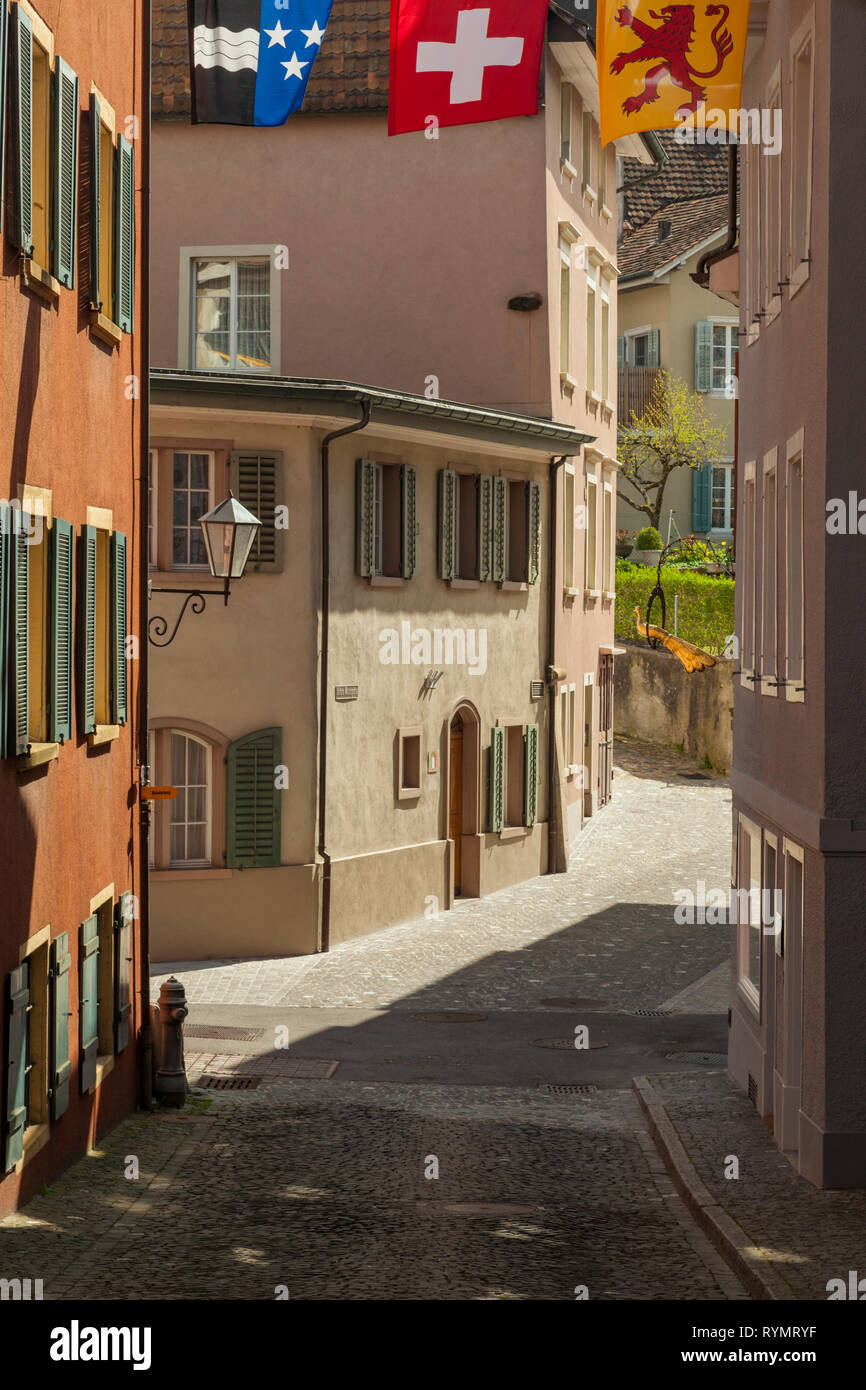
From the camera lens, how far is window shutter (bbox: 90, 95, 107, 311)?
12867 millimetres

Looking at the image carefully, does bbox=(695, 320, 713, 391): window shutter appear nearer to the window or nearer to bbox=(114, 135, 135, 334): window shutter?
the window

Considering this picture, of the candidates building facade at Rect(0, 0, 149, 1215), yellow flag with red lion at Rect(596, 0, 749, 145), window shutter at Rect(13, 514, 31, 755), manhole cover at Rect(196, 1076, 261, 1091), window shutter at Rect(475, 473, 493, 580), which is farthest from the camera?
window shutter at Rect(475, 473, 493, 580)

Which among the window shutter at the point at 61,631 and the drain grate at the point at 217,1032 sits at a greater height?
the window shutter at the point at 61,631

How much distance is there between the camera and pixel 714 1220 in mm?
10945

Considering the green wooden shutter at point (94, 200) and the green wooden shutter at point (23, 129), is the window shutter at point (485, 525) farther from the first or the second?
the green wooden shutter at point (23, 129)

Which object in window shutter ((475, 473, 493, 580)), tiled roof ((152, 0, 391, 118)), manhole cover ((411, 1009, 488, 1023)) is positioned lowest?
manhole cover ((411, 1009, 488, 1023))

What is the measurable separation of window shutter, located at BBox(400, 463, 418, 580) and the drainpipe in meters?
1.78

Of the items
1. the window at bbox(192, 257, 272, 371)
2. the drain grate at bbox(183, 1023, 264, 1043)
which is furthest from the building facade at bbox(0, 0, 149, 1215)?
the window at bbox(192, 257, 272, 371)

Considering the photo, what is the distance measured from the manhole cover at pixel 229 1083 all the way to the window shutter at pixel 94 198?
691 cm

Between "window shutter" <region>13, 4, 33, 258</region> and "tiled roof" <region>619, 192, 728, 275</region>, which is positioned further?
"tiled roof" <region>619, 192, 728, 275</region>

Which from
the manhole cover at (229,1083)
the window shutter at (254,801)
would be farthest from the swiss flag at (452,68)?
the manhole cover at (229,1083)

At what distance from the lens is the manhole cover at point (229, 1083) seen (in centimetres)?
1608

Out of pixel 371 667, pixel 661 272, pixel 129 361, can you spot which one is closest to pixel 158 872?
pixel 371 667

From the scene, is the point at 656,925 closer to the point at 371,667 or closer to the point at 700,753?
the point at 371,667
